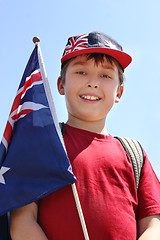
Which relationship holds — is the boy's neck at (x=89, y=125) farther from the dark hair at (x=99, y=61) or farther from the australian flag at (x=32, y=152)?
the dark hair at (x=99, y=61)

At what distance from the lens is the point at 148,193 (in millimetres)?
3463

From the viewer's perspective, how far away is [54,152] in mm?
3219

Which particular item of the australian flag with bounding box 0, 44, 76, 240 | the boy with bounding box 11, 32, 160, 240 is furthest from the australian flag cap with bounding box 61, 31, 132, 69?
the australian flag with bounding box 0, 44, 76, 240

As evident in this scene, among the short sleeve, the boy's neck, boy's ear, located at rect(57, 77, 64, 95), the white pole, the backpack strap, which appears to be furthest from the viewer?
boy's ear, located at rect(57, 77, 64, 95)

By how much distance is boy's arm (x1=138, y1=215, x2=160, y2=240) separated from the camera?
3209mm

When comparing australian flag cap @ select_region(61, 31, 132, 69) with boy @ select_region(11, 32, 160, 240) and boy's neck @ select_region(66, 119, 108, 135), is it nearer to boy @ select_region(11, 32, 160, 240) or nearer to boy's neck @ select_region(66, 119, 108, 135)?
boy @ select_region(11, 32, 160, 240)

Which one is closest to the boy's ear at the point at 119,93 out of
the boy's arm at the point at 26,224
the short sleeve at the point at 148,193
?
the short sleeve at the point at 148,193

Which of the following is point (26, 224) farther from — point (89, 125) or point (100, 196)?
point (89, 125)

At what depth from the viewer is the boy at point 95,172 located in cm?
306

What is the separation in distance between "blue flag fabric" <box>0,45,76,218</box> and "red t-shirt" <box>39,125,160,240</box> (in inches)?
6.3

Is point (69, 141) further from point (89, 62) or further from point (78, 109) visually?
point (89, 62)

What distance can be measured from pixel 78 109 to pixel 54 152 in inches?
22.6

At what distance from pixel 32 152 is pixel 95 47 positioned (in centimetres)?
119

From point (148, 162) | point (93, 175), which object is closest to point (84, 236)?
point (93, 175)
